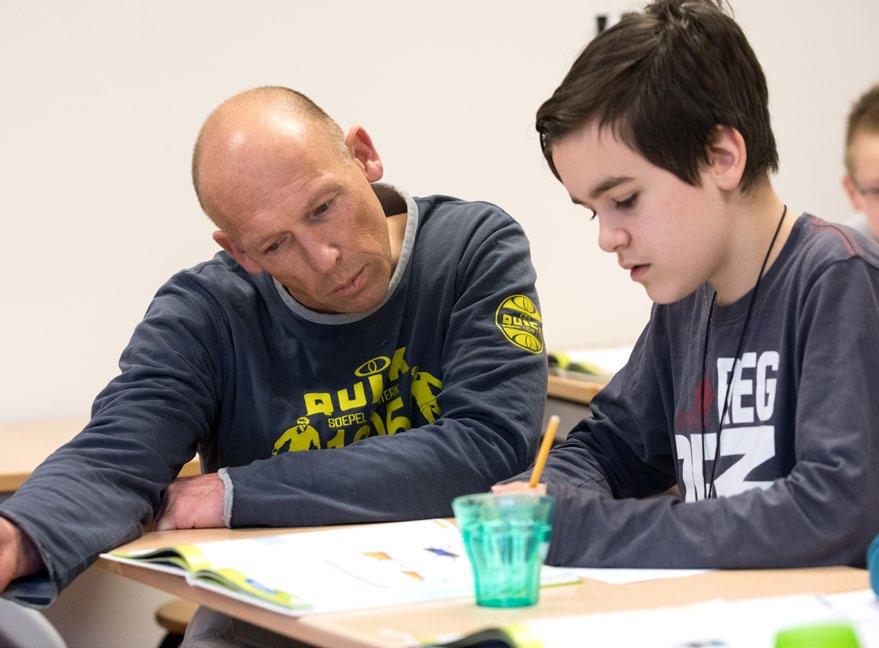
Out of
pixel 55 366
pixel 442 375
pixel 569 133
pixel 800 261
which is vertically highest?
pixel 569 133

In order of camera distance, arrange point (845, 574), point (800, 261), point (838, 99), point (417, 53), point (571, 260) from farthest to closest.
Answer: point (838, 99) → point (571, 260) → point (417, 53) → point (800, 261) → point (845, 574)

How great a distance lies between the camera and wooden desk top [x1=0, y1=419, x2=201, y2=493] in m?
2.17

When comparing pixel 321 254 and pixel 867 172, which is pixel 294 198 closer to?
pixel 321 254

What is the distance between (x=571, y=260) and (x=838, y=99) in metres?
1.06

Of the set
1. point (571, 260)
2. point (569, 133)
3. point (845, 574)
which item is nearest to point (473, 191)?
point (571, 260)

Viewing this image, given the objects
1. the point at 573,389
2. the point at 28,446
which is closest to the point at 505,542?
the point at 28,446

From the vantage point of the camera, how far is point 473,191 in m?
3.48

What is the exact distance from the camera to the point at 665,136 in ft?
4.38

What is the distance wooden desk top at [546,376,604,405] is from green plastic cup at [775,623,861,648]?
193 centimetres

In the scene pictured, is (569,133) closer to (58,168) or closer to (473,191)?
(58,168)

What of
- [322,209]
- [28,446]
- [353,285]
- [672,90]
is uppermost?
[672,90]

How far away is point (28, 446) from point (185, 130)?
88cm

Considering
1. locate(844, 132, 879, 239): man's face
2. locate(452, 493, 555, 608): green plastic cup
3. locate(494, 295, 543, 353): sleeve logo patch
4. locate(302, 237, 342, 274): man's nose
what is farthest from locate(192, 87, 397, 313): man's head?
locate(844, 132, 879, 239): man's face

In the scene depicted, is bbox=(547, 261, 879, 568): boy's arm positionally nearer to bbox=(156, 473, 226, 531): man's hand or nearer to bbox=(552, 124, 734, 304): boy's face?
bbox=(552, 124, 734, 304): boy's face
